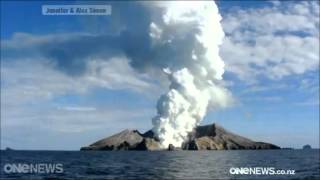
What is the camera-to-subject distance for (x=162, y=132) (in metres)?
13.1

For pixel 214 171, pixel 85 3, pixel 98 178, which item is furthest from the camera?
pixel 98 178

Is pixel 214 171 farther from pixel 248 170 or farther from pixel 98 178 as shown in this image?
pixel 98 178

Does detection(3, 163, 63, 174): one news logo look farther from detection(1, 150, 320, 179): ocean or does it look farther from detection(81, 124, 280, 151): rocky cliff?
detection(81, 124, 280, 151): rocky cliff

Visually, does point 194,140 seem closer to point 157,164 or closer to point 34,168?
point 157,164

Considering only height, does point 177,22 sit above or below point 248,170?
above

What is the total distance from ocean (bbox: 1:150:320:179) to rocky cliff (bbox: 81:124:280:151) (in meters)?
0.21

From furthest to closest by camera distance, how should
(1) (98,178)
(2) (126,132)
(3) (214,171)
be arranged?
(1) (98,178) → (3) (214,171) → (2) (126,132)

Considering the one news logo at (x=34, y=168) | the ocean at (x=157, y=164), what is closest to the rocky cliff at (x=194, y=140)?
the ocean at (x=157, y=164)

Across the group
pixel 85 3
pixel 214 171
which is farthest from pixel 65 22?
pixel 214 171

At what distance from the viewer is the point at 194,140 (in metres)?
14.0

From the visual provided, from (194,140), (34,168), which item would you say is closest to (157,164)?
(194,140)

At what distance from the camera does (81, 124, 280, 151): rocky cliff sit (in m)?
12.8

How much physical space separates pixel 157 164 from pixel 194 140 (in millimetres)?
2591

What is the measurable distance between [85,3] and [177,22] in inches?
93.9
